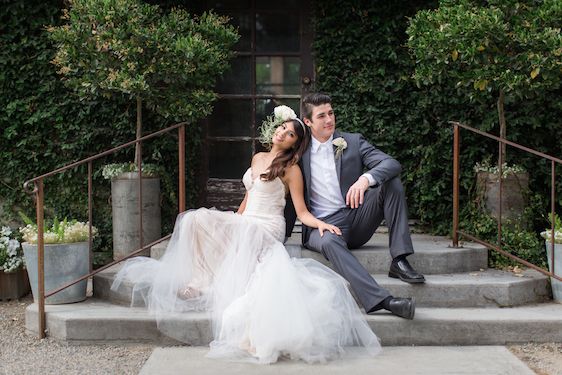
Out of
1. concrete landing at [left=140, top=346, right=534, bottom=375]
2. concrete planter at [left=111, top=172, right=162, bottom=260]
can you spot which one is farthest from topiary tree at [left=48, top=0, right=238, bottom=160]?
concrete landing at [left=140, top=346, right=534, bottom=375]

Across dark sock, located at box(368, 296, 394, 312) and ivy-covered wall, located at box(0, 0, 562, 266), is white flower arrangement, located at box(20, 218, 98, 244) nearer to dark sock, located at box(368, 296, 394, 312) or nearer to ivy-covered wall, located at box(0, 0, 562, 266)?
ivy-covered wall, located at box(0, 0, 562, 266)

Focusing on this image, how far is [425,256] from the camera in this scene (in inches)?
197

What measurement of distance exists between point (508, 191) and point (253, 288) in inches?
96.7

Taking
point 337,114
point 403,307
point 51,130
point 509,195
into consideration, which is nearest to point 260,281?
point 403,307

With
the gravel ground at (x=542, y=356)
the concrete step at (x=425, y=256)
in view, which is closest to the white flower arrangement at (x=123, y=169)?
the concrete step at (x=425, y=256)

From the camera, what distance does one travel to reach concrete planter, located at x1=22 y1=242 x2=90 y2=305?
4742 millimetres

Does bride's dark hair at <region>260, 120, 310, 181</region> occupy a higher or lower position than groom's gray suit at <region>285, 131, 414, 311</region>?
higher

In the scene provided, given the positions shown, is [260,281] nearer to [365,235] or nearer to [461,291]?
[365,235]

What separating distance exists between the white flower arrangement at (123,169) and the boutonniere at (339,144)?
1.71 meters

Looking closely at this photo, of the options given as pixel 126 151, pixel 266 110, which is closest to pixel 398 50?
pixel 266 110

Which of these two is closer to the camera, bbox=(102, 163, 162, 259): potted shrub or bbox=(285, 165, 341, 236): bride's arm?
bbox=(285, 165, 341, 236): bride's arm

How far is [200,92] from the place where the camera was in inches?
224

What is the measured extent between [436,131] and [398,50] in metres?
0.78

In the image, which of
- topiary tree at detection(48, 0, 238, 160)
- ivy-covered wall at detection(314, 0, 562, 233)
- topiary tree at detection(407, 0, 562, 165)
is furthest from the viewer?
ivy-covered wall at detection(314, 0, 562, 233)
